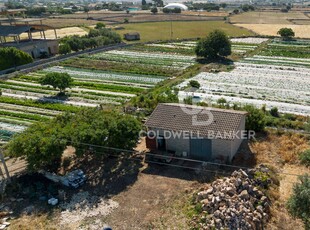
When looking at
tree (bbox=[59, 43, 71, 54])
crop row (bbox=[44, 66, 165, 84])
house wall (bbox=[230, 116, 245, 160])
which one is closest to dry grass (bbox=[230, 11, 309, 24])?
tree (bbox=[59, 43, 71, 54])

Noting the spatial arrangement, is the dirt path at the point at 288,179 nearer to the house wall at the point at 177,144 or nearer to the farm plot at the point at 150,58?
the house wall at the point at 177,144

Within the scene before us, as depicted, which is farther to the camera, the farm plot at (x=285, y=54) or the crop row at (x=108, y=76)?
the farm plot at (x=285, y=54)

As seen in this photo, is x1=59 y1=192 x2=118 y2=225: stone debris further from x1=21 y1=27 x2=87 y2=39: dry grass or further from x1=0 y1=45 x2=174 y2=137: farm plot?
x1=21 y1=27 x2=87 y2=39: dry grass

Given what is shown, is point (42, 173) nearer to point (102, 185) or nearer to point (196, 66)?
point (102, 185)

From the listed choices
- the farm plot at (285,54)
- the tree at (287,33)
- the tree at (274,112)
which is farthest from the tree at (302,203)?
the tree at (287,33)

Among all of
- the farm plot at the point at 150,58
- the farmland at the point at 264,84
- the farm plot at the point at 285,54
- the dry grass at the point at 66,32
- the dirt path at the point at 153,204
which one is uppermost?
the dry grass at the point at 66,32

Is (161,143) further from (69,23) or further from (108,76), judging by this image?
(69,23)
